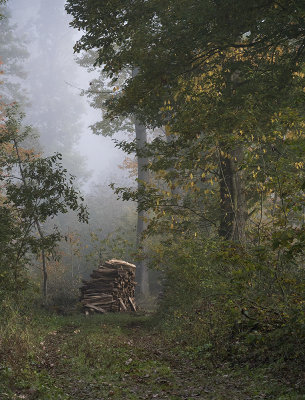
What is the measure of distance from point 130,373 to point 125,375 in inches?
6.1

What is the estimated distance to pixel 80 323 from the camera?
13.4m

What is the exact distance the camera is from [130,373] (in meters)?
7.21

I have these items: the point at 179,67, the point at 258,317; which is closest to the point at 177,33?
the point at 179,67

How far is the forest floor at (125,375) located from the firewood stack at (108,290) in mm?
6587

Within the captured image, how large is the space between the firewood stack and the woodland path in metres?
6.41

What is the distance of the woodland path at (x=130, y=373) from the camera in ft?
19.7

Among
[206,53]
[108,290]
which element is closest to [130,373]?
[206,53]

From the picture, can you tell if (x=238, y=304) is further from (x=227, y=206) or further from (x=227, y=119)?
(x=227, y=206)

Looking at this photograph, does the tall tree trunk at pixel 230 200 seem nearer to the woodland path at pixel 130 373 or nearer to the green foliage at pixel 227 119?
the green foliage at pixel 227 119

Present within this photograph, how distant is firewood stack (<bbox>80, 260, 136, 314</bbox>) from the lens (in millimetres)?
16984

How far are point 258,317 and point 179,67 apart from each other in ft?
18.8

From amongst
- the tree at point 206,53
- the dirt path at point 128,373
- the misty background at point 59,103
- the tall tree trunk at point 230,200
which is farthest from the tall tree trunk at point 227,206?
the misty background at point 59,103

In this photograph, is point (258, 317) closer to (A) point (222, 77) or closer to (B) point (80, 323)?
(A) point (222, 77)

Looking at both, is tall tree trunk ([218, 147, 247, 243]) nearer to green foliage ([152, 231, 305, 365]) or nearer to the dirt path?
green foliage ([152, 231, 305, 365])
